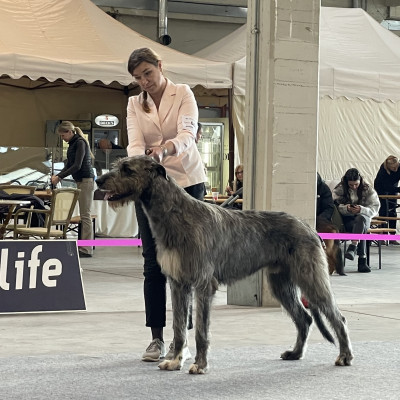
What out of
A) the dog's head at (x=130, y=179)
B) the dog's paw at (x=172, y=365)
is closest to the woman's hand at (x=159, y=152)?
the dog's head at (x=130, y=179)

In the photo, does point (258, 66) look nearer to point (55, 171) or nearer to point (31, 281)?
point (31, 281)

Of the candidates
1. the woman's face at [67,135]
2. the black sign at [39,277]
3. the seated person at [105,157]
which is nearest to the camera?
the black sign at [39,277]

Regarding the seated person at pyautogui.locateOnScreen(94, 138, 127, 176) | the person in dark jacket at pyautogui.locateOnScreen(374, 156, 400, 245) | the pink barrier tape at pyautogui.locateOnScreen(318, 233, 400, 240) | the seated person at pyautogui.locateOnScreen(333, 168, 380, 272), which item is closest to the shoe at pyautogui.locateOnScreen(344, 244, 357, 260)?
the seated person at pyautogui.locateOnScreen(333, 168, 380, 272)

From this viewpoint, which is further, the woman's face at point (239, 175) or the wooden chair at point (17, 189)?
the woman's face at point (239, 175)

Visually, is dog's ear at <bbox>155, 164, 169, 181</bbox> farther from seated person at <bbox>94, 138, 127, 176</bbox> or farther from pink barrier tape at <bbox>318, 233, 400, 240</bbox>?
seated person at <bbox>94, 138, 127, 176</bbox>

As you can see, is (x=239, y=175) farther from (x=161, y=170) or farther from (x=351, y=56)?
(x=161, y=170)

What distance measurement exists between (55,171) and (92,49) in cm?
191

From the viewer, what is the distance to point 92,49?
13359 millimetres

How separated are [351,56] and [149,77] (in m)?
10.4

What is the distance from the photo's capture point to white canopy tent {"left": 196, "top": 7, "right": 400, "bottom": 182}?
14.8m

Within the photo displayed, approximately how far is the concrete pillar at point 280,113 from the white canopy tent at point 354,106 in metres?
7.01

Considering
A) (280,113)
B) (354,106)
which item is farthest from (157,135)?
(354,106)

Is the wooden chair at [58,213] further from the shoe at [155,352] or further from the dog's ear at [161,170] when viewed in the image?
the dog's ear at [161,170]

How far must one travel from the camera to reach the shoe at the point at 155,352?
4789 mm
